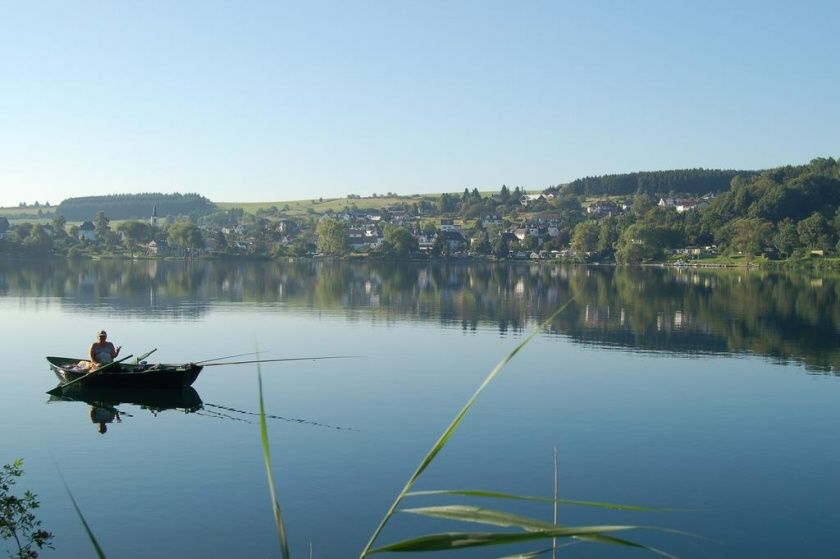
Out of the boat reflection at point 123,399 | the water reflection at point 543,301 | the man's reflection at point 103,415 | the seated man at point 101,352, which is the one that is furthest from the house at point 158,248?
the man's reflection at point 103,415

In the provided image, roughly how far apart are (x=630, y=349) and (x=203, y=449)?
25066 mm

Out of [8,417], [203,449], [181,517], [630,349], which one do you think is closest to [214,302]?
[630,349]

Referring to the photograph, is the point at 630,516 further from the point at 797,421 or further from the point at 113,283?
the point at 113,283

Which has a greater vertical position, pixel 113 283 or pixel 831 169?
pixel 831 169

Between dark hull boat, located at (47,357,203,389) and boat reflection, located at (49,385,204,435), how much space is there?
0.77ft

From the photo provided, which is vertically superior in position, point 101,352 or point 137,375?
point 101,352

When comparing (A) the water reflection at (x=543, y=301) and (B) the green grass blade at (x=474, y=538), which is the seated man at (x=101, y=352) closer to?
(A) the water reflection at (x=543, y=301)

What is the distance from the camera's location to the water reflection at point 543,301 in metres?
46.8

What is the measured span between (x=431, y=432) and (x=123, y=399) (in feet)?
36.2

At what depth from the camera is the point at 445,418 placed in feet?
82.4

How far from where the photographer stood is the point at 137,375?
28.3 m

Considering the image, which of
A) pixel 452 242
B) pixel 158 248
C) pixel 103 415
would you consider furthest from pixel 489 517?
pixel 452 242

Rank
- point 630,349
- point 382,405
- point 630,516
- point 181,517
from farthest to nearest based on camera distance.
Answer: point 630,349
point 382,405
point 630,516
point 181,517

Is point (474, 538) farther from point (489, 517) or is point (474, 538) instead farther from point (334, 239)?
point (334, 239)
